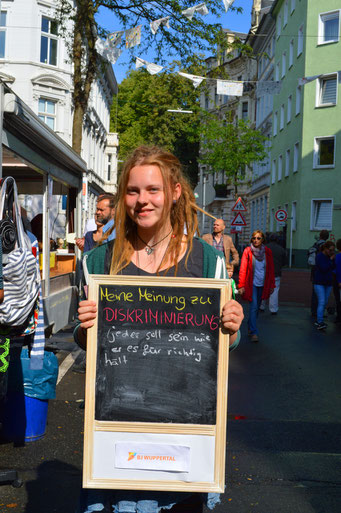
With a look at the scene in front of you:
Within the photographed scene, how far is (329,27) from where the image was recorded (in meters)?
32.4

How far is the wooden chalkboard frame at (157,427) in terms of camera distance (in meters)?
2.17

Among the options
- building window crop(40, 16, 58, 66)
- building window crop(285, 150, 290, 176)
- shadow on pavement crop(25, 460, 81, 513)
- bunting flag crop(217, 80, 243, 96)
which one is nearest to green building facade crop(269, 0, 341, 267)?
Answer: building window crop(285, 150, 290, 176)

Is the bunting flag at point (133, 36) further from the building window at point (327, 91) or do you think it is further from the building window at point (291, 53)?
the building window at point (291, 53)

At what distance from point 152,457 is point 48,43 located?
31257mm

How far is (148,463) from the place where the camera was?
217cm

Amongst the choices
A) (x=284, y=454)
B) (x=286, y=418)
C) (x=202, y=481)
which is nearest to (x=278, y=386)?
(x=286, y=418)

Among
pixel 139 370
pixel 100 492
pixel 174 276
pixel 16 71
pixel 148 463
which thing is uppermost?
pixel 16 71

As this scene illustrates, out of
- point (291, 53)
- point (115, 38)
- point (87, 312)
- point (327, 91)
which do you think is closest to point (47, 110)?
point (327, 91)

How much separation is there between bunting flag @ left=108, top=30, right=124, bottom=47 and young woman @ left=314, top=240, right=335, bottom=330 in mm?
5948

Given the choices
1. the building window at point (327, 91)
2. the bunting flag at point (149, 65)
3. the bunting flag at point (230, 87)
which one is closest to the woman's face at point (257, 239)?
the bunting flag at point (149, 65)

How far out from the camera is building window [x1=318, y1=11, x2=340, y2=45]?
31.9m

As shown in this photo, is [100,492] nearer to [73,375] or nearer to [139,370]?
[139,370]

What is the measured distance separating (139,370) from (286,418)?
3814mm

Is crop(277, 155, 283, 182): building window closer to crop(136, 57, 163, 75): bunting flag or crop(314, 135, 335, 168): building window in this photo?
crop(314, 135, 335, 168): building window
